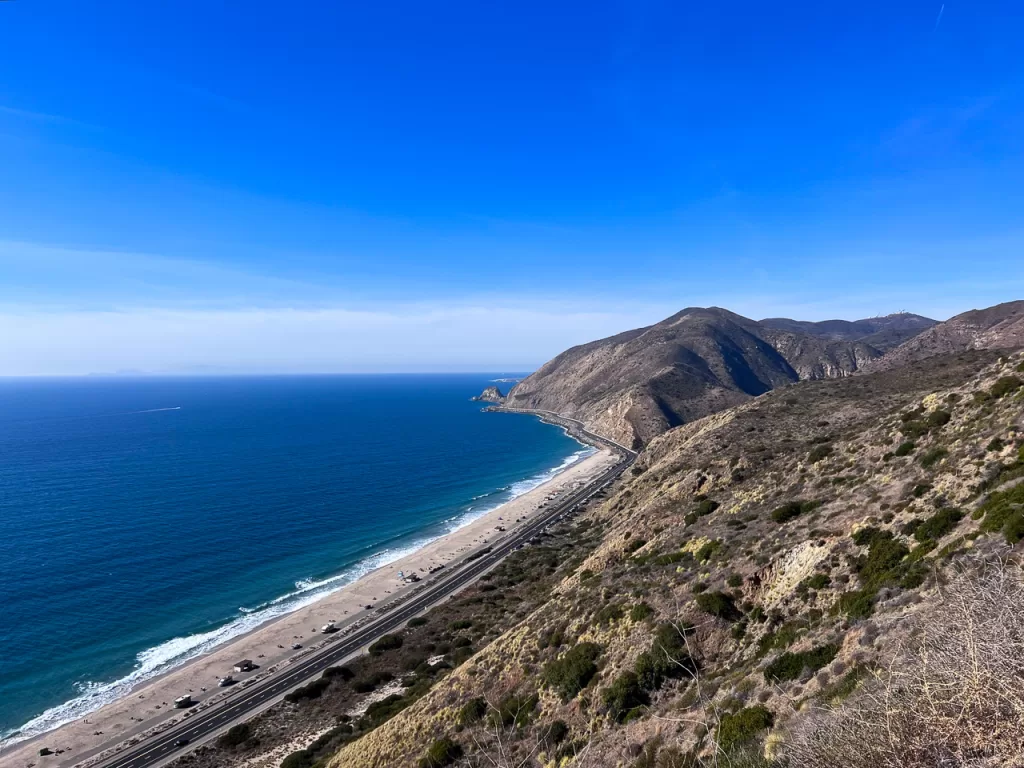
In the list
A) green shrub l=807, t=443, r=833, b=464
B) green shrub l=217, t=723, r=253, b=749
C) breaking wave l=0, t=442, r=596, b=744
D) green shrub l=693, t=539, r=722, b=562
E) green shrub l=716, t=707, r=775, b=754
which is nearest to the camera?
green shrub l=716, t=707, r=775, b=754

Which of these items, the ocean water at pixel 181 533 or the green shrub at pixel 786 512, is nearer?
the green shrub at pixel 786 512

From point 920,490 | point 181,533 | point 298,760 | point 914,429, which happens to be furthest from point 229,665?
point 914,429

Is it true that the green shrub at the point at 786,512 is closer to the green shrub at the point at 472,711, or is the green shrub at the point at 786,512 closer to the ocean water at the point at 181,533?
the green shrub at the point at 472,711

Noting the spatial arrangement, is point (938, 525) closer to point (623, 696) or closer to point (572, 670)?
point (623, 696)

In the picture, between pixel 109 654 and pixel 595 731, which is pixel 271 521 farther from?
pixel 595 731

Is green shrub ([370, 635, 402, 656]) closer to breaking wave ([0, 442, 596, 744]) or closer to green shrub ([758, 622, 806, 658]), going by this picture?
breaking wave ([0, 442, 596, 744])

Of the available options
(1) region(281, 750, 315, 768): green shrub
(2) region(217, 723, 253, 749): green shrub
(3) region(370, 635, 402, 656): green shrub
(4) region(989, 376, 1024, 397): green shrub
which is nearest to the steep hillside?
(4) region(989, 376, 1024, 397): green shrub

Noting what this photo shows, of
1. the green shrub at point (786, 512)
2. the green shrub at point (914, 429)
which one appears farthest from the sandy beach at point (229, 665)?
the green shrub at point (914, 429)
